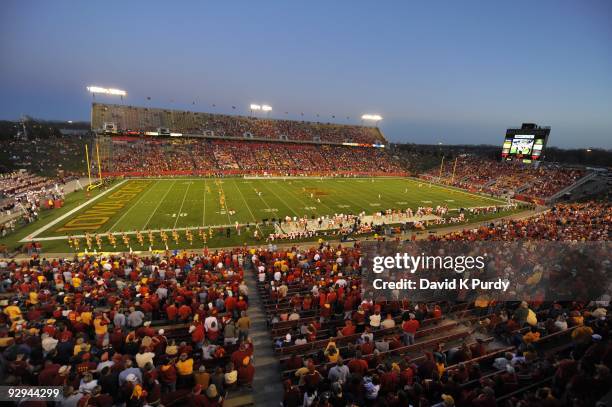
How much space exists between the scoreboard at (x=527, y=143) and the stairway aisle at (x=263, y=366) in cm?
4661

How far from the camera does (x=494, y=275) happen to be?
11.3m

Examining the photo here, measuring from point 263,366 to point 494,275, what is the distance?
8.62 metres

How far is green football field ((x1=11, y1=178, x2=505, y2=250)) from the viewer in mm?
25844

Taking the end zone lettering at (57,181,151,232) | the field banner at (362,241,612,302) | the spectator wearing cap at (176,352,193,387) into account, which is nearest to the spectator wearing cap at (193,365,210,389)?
the spectator wearing cap at (176,352,193,387)

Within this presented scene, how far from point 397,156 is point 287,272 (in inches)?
3020

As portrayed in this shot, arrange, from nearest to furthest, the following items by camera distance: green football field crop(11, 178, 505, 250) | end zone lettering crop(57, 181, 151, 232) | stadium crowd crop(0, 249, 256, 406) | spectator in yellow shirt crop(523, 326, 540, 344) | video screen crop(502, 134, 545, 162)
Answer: stadium crowd crop(0, 249, 256, 406) → spectator in yellow shirt crop(523, 326, 540, 344) → green football field crop(11, 178, 505, 250) → end zone lettering crop(57, 181, 151, 232) → video screen crop(502, 134, 545, 162)

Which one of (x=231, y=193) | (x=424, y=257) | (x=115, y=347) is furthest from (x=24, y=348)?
(x=231, y=193)

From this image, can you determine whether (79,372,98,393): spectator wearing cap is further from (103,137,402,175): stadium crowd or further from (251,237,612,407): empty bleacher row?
(103,137,402,175): stadium crowd

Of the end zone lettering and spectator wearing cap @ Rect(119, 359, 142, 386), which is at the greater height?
spectator wearing cap @ Rect(119, 359, 142, 386)

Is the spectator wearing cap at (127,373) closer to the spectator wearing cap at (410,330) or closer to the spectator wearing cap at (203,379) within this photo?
the spectator wearing cap at (203,379)

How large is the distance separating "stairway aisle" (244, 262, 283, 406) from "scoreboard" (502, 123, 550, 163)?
46.6 meters

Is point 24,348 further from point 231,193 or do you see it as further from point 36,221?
point 231,193

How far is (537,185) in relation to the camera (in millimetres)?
48500

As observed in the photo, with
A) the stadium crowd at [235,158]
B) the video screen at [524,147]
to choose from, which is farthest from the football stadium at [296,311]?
the stadium crowd at [235,158]
